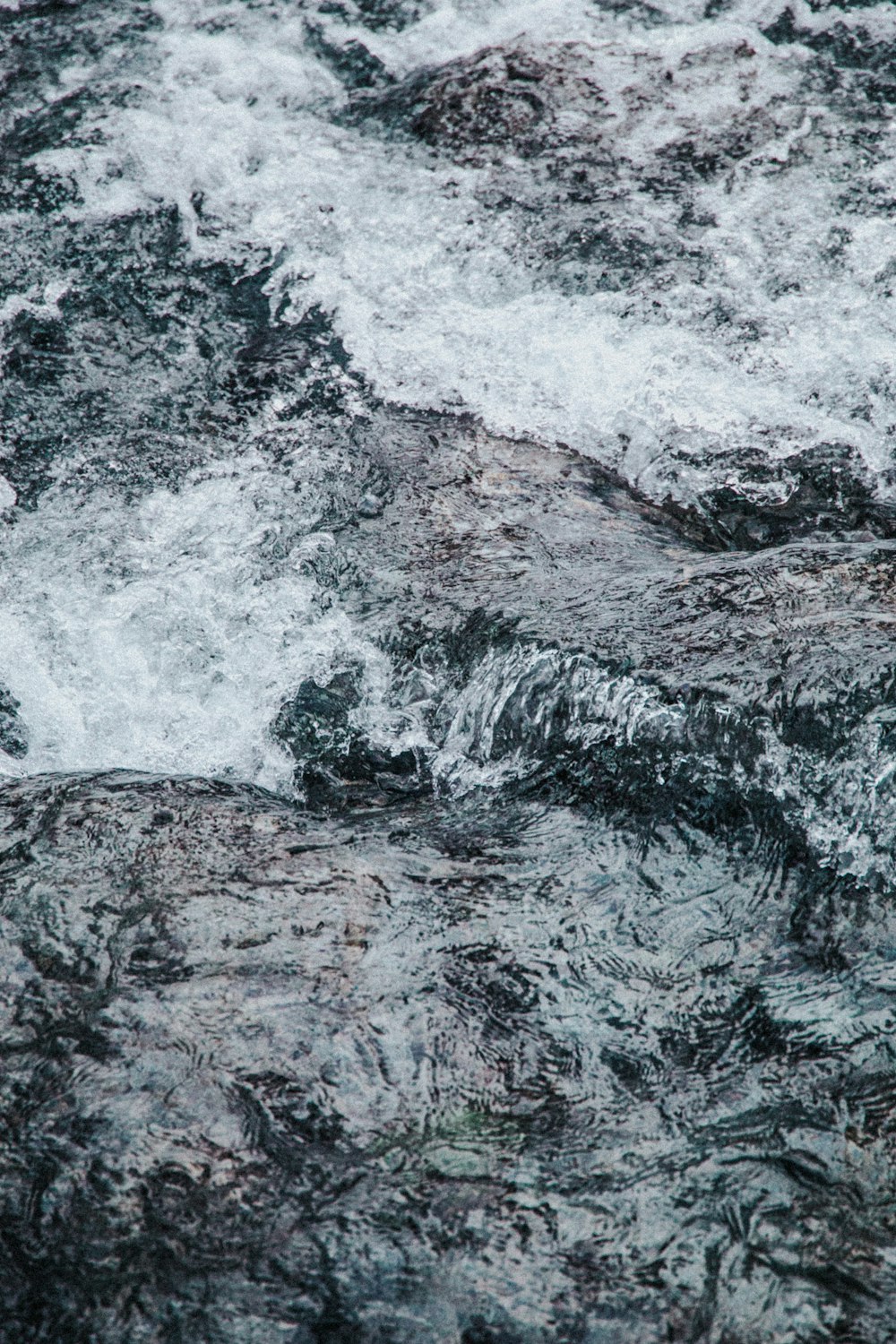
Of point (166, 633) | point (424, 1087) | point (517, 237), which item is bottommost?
point (424, 1087)

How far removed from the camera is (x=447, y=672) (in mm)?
3742

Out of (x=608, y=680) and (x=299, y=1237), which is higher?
(x=608, y=680)

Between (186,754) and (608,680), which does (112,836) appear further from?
(608,680)

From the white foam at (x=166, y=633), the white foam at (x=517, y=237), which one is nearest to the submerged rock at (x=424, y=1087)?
the white foam at (x=166, y=633)

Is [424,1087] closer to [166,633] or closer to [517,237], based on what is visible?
[166,633]

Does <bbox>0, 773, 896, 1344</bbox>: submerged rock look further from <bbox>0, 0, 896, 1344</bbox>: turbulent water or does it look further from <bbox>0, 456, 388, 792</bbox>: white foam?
<bbox>0, 456, 388, 792</bbox>: white foam

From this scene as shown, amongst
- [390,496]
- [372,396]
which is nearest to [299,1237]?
[390,496]

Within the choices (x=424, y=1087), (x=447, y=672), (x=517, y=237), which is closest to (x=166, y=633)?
(x=447, y=672)

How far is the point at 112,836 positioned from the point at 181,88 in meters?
5.19

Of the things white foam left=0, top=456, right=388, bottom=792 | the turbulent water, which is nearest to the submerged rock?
the turbulent water

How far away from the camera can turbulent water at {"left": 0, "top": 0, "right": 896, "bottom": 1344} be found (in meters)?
2.27

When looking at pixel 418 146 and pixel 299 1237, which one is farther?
pixel 418 146

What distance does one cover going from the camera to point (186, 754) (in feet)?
12.6

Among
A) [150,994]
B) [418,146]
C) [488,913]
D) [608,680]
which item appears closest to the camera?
[150,994]
